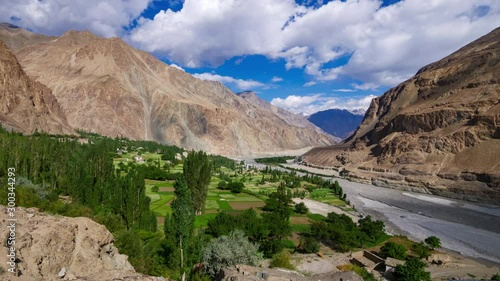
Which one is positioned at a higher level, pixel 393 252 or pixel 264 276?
pixel 264 276

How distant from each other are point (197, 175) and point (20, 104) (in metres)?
115

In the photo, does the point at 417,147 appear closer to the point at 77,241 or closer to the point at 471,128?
the point at 471,128

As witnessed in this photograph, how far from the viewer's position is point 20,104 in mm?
127250

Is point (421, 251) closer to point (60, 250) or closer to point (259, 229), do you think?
point (259, 229)

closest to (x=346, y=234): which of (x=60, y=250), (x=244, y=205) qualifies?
(x=244, y=205)

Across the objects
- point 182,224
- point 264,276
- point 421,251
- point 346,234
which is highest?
point 182,224

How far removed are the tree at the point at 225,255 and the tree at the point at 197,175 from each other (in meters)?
21.6

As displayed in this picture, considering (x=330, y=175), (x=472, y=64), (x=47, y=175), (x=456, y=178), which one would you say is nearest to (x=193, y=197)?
(x=47, y=175)

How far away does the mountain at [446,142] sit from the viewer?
103 meters

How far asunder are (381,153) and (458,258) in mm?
111373

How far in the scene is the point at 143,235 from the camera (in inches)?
1384

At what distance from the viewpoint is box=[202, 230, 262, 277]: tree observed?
2491cm

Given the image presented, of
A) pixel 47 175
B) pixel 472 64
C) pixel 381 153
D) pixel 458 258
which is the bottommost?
pixel 458 258

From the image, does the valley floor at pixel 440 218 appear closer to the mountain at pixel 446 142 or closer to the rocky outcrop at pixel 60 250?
the mountain at pixel 446 142
